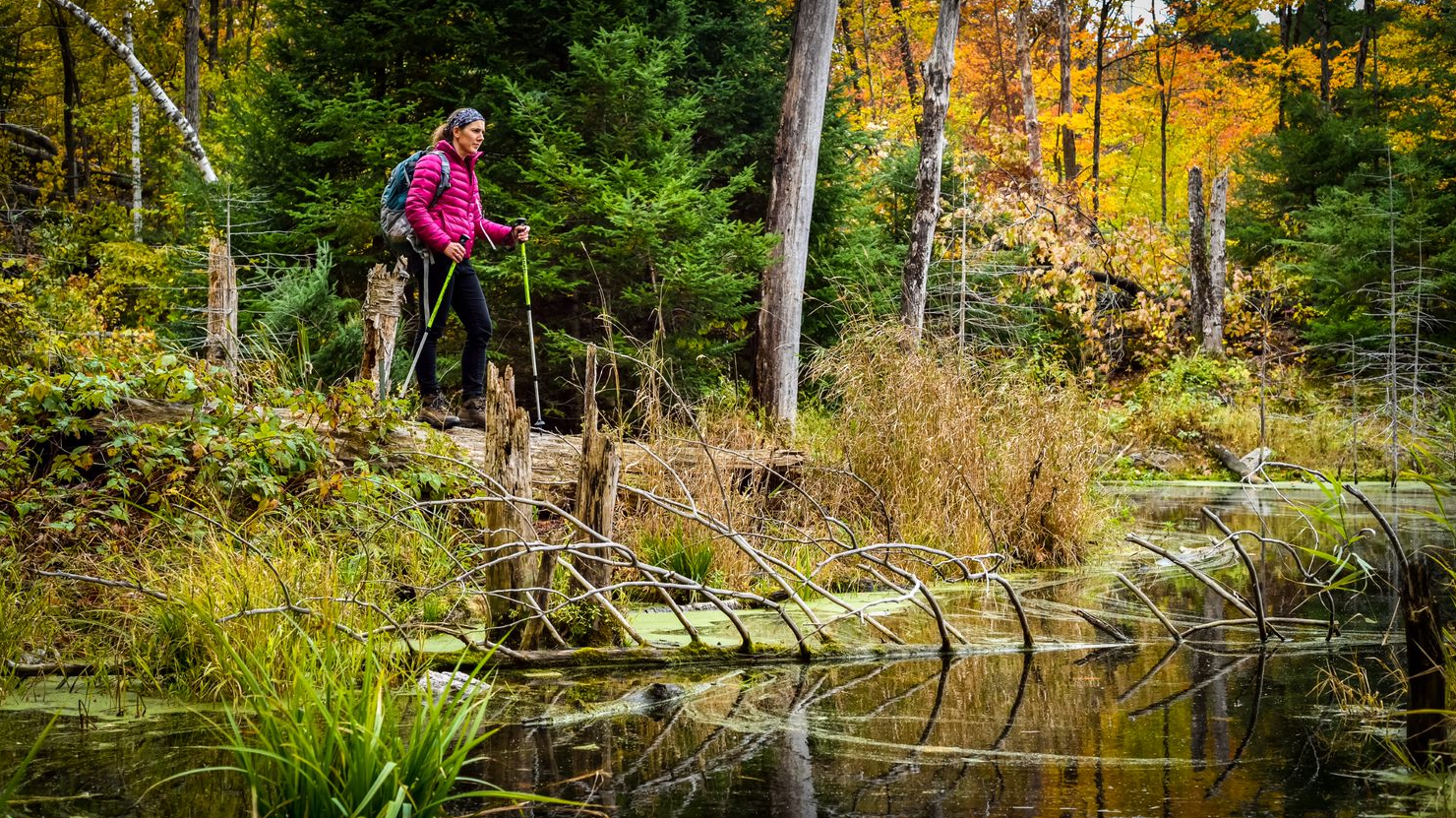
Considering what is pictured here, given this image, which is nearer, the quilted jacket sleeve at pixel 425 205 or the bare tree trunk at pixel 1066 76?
the quilted jacket sleeve at pixel 425 205

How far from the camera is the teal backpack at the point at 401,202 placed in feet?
23.6

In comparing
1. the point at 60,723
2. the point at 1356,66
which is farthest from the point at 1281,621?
the point at 1356,66

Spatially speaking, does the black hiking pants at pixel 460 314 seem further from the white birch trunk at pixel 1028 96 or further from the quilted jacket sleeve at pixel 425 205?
the white birch trunk at pixel 1028 96

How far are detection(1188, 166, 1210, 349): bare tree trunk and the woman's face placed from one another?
14207 mm

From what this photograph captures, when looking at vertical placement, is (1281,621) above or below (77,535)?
below

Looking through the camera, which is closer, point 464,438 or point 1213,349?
point 464,438

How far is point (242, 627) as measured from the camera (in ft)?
13.5

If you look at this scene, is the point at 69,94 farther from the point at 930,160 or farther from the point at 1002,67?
the point at 1002,67

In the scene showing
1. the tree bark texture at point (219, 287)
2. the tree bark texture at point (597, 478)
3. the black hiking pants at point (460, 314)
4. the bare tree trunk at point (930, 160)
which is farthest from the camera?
the bare tree trunk at point (930, 160)

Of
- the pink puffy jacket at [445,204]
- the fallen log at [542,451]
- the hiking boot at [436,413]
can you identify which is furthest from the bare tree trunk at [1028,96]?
the hiking boot at [436,413]

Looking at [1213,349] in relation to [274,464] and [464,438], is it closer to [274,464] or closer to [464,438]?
[464,438]

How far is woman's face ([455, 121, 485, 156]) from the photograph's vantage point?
7.20 metres

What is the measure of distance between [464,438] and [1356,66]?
23028 millimetres

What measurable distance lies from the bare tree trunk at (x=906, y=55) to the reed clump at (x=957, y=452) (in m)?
16.9
